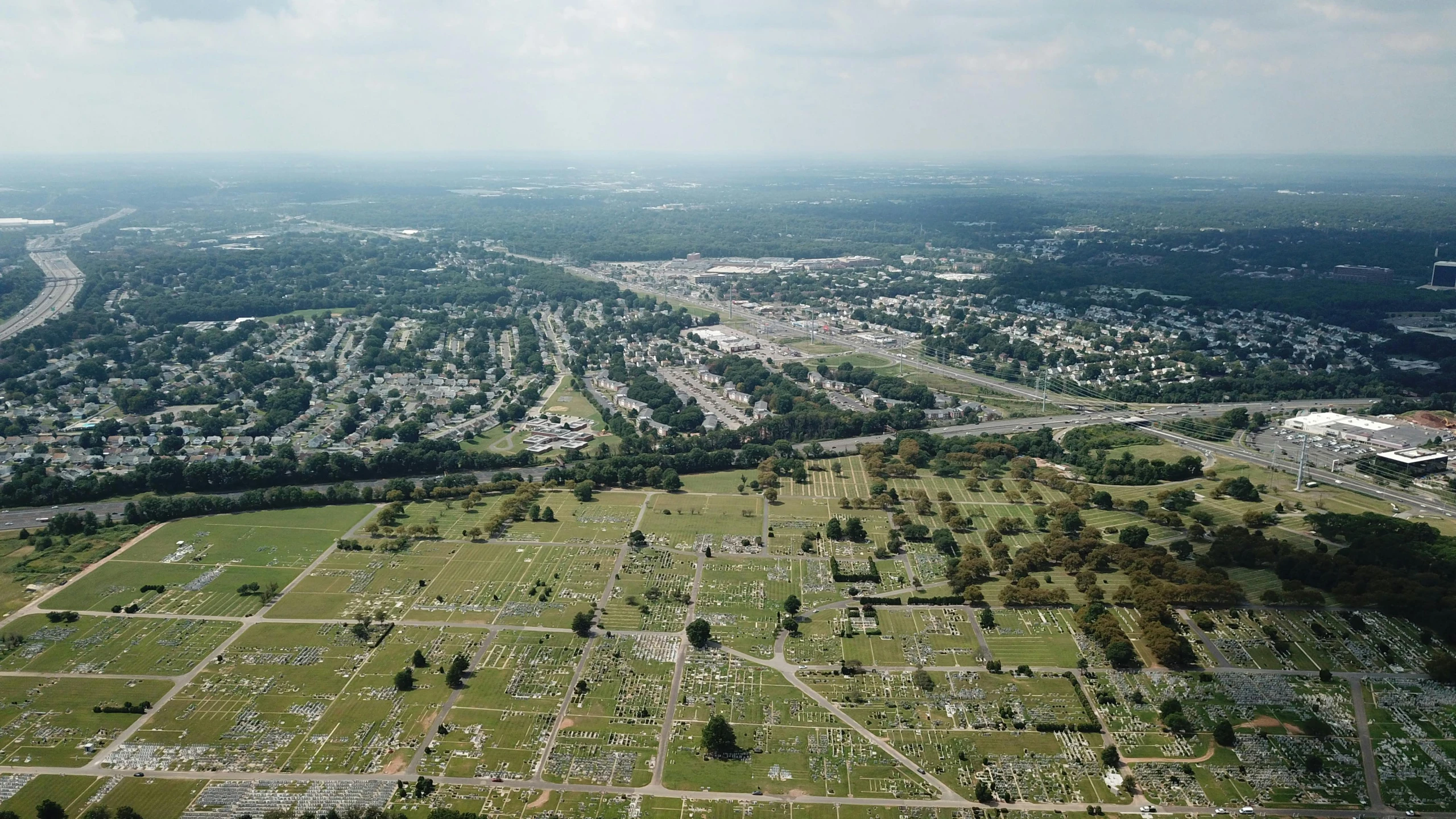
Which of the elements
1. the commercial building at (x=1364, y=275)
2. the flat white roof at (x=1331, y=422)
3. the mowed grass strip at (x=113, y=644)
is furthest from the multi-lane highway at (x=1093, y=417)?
the commercial building at (x=1364, y=275)

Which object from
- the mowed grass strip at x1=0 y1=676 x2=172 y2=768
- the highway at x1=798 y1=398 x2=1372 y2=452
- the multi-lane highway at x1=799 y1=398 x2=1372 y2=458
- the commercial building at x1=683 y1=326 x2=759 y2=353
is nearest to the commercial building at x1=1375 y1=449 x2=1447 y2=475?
the highway at x1=798 y1=398 x2=1372 y2=452

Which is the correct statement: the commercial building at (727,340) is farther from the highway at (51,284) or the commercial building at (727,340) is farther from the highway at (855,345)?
the highway at (51,284)

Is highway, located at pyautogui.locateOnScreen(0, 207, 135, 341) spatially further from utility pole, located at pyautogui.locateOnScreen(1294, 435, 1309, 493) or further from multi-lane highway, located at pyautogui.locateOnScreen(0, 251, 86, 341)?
utility pole, located at pyautogui.locateOnScreen(1294, 435, 1309, 493)

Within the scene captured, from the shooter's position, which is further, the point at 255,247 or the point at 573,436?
the point at 255,247

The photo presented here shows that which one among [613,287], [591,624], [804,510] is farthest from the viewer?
[613,287]

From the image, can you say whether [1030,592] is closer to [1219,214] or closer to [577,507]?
[577,507]

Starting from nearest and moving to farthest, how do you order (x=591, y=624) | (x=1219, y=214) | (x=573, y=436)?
(x=591, y=624) → (x=573, y=436) → (x=1219, y=214)

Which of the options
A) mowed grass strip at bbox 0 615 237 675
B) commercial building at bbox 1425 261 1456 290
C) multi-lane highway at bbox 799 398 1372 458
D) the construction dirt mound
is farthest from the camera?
commercial building at bbox 1425 261 1456 290

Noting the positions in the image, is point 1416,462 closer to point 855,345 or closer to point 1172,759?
point 1172,759

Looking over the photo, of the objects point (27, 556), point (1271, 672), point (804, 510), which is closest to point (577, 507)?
point (804, 510)
